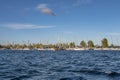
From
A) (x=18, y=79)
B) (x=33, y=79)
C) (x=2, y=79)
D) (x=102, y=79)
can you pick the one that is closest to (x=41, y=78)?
(x=33, y=79)

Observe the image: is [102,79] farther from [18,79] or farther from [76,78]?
[18,79]

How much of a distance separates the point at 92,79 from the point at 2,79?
1311cm

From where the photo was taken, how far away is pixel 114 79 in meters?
34.9

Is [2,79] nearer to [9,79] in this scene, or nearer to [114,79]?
[9,79]

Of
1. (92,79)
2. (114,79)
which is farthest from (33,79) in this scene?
(114,79)

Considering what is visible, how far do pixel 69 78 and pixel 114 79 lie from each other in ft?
22.1

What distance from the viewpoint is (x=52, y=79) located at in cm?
3338

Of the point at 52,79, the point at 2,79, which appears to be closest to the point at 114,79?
the point at 52,79

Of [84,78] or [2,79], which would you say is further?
[84,78]

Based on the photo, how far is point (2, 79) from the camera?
3325 centimetres

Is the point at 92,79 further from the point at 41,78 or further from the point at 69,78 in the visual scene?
the point at 41,78

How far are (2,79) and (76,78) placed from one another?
10827 mm

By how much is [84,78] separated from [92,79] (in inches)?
54.0

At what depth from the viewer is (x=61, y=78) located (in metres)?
34.6
